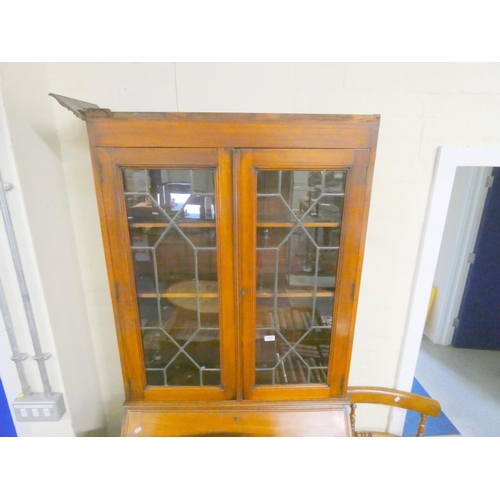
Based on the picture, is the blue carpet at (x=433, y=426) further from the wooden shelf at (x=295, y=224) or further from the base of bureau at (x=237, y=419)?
the wooden shelf at (x=295, y=224)

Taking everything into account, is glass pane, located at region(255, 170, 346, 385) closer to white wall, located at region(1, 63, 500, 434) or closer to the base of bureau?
the base of bureau

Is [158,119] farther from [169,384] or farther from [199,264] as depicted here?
[169,384]

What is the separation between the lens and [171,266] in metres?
1.00

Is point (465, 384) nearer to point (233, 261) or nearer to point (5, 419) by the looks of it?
point (233, 261)

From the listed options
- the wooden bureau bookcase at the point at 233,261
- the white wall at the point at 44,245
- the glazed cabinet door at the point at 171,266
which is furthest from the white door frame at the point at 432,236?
the white wall at the point at 44,245

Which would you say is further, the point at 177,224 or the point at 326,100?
the point at 326,100

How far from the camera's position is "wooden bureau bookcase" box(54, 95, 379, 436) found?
0.82 m

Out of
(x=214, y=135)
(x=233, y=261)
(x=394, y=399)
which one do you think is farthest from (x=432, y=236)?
(x=214, y=135)

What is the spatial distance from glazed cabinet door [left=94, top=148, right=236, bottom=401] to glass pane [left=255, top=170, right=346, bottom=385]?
0.43ft

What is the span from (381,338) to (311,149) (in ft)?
3.40

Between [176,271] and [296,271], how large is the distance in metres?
0.45

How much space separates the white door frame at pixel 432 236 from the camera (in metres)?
1.12

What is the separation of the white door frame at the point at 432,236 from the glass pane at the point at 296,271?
1.83ft

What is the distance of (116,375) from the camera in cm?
140
